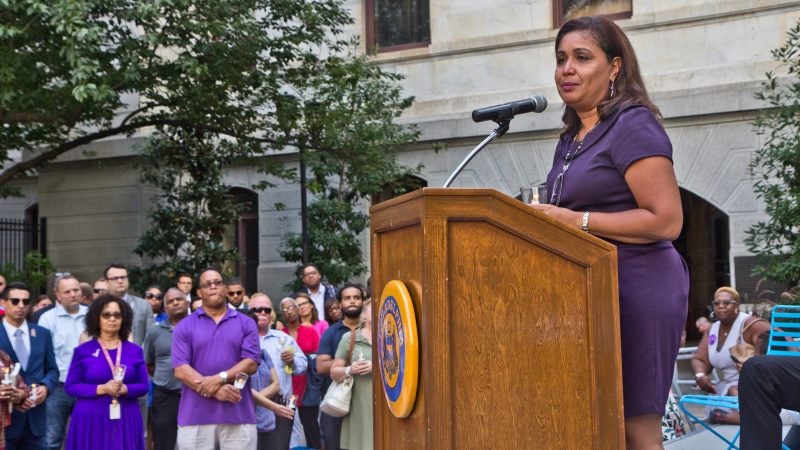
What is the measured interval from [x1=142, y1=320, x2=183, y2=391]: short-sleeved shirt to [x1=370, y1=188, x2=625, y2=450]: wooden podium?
8.54 metres

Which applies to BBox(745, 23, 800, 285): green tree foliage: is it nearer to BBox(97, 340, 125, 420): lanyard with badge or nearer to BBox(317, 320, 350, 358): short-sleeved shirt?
BBox(317, 320, 350, 358): short-sleeved shirt

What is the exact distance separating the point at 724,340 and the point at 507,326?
27.0ft

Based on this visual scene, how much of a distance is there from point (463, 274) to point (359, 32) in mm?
18491

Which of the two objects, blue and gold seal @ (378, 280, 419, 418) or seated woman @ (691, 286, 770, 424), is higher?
blue and gold seal @ (378, 280, 419, 418)

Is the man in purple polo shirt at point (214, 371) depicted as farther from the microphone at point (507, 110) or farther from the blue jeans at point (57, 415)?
the microphone at point (507, 110)

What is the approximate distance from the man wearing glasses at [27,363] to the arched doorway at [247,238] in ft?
38.9

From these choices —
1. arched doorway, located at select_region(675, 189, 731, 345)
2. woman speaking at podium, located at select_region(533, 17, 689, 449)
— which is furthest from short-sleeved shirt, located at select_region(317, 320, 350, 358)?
arched doorway, located at select_region(675, 189, 731, 345)

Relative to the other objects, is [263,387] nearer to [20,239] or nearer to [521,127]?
[521,127]

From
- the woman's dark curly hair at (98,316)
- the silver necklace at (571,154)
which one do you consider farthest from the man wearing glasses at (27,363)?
the silver necklace at (571,154)

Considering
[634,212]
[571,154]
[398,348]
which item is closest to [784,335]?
[571,154]

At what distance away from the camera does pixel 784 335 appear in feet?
22.6

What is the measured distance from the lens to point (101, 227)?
2333 centimetres

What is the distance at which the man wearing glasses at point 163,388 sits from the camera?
1162 cm

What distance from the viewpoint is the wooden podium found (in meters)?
3.38
